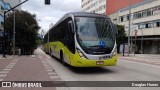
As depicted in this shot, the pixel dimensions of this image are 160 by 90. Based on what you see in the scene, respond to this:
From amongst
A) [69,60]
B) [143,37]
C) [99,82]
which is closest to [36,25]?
[143,37]

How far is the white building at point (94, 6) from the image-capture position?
10306 centimetres

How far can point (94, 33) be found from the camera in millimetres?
14266

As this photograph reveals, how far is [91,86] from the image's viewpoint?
10438 mm

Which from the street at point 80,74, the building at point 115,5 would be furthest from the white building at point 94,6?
the street at point 80,74

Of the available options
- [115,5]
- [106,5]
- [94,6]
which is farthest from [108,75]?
[94,6]

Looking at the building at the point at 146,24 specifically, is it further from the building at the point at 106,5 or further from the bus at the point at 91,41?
the bus at the point at 91,41

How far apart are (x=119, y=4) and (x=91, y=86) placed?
3234 inches

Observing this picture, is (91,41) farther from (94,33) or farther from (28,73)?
(28,73)

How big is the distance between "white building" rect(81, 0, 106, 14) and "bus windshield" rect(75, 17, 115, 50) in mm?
87091

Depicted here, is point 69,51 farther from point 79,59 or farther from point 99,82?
point 99,82

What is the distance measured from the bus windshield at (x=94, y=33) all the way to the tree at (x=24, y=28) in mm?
37539

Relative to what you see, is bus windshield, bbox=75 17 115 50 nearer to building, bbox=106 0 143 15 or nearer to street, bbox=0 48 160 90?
street, bbox=0 48 160 90

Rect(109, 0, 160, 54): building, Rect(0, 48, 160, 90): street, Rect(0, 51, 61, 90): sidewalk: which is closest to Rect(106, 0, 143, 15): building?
Rect(109, 0, 160, 54): building

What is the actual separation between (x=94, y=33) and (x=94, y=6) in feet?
341
